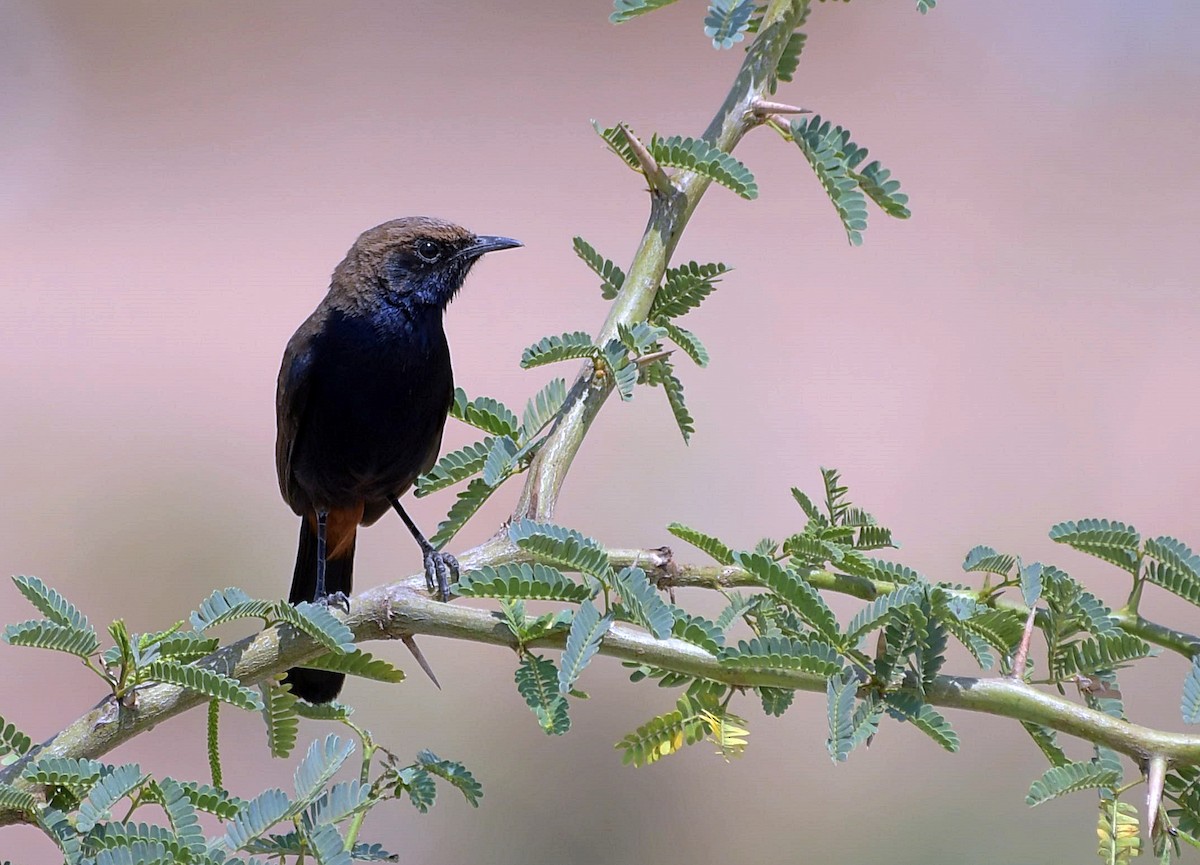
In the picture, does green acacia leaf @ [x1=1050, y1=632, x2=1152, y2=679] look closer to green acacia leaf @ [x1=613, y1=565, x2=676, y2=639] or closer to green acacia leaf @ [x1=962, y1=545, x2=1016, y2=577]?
green acacia leaf @ [x1=962, y1=545, x2=1016, y2=577]

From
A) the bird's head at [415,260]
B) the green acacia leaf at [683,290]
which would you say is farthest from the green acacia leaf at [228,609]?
the bird's head at [415,260]

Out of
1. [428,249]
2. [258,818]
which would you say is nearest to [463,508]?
[258,818]

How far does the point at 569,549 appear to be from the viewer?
77.0 inches

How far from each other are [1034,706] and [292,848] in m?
1.16

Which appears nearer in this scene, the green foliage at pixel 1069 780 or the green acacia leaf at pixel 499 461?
the green foliage at pixel 1069 780

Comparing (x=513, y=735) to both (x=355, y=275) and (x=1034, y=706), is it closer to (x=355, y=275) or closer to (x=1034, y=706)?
(x=355, y=275)

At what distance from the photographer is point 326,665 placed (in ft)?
7.01

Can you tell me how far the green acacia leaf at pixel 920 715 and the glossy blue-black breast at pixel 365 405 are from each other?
2.36m

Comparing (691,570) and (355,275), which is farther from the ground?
(355,275)

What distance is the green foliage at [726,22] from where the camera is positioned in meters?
2.32

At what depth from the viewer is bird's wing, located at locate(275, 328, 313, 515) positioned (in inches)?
157

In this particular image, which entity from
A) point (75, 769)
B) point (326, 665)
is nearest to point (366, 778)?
point (326, 665)

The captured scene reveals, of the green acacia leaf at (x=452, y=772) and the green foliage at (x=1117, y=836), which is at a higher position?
the green foliage at (x=1117, y=836)

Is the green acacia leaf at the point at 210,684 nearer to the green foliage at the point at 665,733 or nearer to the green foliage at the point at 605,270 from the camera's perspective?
the green foliage at the point at 665,733
